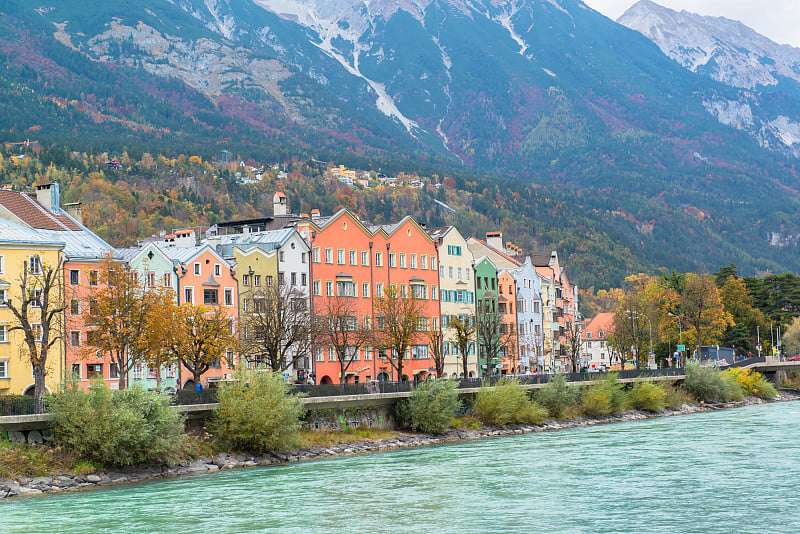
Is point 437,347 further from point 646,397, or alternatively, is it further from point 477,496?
point 477,496

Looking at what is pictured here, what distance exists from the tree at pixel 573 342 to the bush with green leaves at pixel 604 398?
30.6 meters

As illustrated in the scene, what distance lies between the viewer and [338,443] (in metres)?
76.7

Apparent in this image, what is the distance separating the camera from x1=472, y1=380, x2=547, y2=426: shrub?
90500 mm

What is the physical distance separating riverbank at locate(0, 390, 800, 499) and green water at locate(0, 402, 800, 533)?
1.98 meters

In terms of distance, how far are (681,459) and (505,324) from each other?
65.4 m

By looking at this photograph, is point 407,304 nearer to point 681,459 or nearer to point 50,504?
point 681,459

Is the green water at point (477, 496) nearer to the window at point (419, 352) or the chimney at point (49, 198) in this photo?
the chimney at point (49, 198)

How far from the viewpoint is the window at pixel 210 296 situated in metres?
99.0

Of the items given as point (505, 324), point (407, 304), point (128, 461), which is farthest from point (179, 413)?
point (505, 324)

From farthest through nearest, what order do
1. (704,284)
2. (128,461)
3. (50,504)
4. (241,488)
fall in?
(704,284)
(128,461)
(241,488)
(50,504)

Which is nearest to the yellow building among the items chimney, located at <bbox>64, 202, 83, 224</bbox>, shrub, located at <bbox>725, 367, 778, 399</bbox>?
chimney, located at <bbox>64, 202, 83, 224</bbox>

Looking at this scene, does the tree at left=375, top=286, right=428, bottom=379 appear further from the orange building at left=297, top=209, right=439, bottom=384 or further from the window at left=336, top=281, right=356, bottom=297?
the window at left=336, top=281, right=356, bottom=297

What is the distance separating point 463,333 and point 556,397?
20489 mm

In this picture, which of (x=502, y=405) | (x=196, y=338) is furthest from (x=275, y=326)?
(x=502, y=405)
